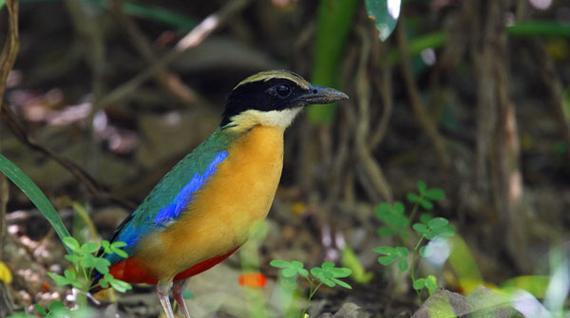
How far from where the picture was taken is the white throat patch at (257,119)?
4.66 m

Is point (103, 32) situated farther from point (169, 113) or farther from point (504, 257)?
point (504, 257)

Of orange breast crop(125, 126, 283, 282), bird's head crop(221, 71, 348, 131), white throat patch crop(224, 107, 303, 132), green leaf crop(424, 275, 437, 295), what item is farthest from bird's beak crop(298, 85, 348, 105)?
green leaf crop(424, 275, 437, 295)

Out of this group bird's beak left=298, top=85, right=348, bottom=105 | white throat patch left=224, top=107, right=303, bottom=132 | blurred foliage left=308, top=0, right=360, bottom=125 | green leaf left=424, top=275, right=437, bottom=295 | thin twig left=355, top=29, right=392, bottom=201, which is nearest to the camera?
green leaf left=424, top=275, right=437, bottom=295

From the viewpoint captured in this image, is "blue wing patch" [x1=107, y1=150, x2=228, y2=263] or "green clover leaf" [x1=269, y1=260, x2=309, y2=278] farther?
"blue wing patch" [x1=107, y1=150, x2=228, y2=263]

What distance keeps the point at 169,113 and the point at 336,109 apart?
1.41m

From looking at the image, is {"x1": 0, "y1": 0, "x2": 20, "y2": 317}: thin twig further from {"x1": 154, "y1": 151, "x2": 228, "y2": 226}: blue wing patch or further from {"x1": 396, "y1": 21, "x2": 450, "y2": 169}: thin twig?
{"x1": 396, "y1": 21, "x2": 450, "y2": 169}: thin twig

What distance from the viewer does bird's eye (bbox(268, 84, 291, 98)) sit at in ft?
15.6

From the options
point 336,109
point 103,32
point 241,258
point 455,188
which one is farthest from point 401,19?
point 103,32

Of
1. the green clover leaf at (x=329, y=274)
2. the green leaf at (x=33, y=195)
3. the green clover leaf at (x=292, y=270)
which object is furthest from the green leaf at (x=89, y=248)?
the green clover leaf at (x=329, y=274)

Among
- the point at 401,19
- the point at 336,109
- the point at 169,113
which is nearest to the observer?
the point at 401,19

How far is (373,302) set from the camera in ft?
17.8

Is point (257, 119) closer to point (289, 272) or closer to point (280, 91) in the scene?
point (280, 91)

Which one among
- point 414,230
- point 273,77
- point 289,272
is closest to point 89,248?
point 289,272

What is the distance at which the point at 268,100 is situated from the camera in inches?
186
